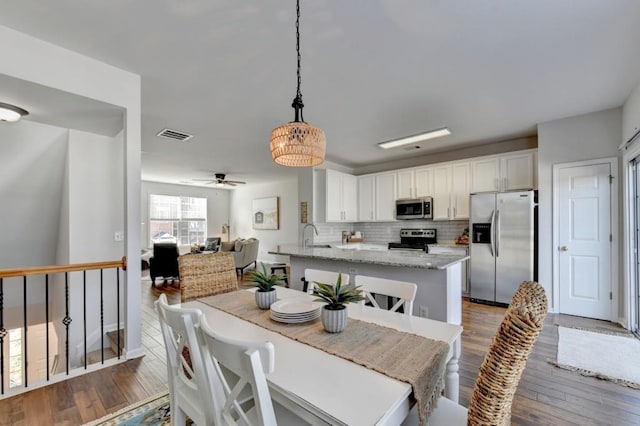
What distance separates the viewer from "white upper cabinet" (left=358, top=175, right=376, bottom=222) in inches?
241

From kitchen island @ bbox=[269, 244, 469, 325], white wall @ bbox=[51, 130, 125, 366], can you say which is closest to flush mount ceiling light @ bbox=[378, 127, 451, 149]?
kitchen island @ bbox=[269, 244, 469, 325]

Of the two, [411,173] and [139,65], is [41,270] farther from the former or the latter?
[411,173]

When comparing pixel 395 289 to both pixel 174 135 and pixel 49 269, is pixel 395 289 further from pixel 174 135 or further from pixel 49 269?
pixel 174 135

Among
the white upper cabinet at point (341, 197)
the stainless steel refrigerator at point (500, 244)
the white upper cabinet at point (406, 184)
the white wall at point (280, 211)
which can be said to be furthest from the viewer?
the white wall at point (280, 211)

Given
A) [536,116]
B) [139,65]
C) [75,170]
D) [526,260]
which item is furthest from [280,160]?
[526,260]

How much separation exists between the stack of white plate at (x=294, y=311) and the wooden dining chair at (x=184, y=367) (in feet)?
1.54

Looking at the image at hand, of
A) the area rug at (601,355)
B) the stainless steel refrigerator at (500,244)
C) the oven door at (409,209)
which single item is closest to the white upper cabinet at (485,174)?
the stainless steel refrigerator at (500,244)

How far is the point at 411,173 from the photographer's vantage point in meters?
5.58

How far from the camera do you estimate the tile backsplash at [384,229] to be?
5391 mm

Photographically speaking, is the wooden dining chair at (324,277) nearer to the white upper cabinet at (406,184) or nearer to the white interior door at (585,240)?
the white interior door at (585,240)

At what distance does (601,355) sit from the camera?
106 inches

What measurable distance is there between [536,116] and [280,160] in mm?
3616

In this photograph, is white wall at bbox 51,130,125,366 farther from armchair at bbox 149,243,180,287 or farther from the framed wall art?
the framed wall art

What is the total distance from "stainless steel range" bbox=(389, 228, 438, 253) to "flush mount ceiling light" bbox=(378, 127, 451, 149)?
1798 millimetres
